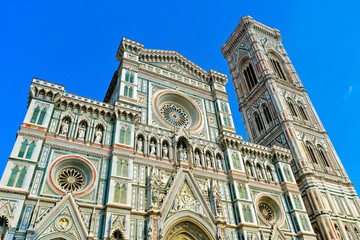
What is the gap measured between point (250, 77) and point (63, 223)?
32.2 metres

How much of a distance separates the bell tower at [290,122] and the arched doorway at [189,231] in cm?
1191

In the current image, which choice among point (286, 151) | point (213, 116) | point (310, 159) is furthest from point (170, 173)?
point (310, 159)

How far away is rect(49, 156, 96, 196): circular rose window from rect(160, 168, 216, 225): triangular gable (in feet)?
15.8

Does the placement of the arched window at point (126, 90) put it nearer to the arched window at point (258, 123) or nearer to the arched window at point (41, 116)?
the arched window at point (41, 116)

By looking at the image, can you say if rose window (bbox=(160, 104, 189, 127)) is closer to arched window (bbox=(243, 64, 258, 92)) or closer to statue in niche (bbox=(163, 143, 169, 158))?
statue in niche (bbox=(163, 143, 169, 158))

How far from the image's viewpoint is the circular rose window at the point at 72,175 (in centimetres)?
1661

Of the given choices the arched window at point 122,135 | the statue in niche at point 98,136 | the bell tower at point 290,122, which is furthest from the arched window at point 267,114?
the statue in niche at point 98,136

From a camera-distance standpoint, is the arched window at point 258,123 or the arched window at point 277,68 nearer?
the arched window at point 258,123

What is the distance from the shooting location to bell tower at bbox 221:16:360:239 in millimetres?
26250

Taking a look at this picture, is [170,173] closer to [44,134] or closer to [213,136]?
[213,136]

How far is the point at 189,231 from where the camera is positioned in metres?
18.9

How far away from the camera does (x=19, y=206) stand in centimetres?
1438

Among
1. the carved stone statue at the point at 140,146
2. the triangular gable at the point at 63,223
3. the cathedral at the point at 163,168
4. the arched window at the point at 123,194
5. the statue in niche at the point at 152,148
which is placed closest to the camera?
the triangular gable at the point at 63,223

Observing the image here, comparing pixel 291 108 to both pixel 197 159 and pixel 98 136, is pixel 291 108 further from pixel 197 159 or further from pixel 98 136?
pixel 98 136
